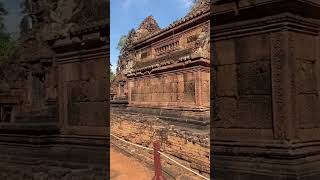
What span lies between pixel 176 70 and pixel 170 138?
12.6 ft

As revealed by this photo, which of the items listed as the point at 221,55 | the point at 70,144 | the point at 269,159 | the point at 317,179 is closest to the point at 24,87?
the point at 70,144

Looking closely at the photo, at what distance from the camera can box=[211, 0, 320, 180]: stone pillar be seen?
9.84 ft

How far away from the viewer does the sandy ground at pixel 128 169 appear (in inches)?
312

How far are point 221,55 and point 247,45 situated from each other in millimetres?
308

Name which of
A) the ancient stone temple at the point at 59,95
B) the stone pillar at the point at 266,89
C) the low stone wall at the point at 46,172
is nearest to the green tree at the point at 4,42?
the ancient stone temple at the point at 59,95

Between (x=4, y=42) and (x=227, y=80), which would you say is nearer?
(x=227, y=80)

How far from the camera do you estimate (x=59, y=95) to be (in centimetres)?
388

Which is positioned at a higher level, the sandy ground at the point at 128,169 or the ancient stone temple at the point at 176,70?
the ancient stone temple at the point at 176,70

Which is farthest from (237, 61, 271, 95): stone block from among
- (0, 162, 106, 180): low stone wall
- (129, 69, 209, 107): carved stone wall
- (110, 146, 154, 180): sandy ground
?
(129, 69, 209, 107): carved stone wall

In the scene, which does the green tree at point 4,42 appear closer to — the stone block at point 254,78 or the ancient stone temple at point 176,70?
the stone block at point 254,78

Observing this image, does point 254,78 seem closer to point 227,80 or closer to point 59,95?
point 227,80

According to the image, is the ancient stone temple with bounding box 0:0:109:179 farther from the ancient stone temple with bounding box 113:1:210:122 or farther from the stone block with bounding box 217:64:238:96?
the ancient stone temple with bounding box 113:1:210:122

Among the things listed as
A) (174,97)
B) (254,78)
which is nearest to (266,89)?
(254,78)

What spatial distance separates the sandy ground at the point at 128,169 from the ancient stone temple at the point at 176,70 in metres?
2.08
